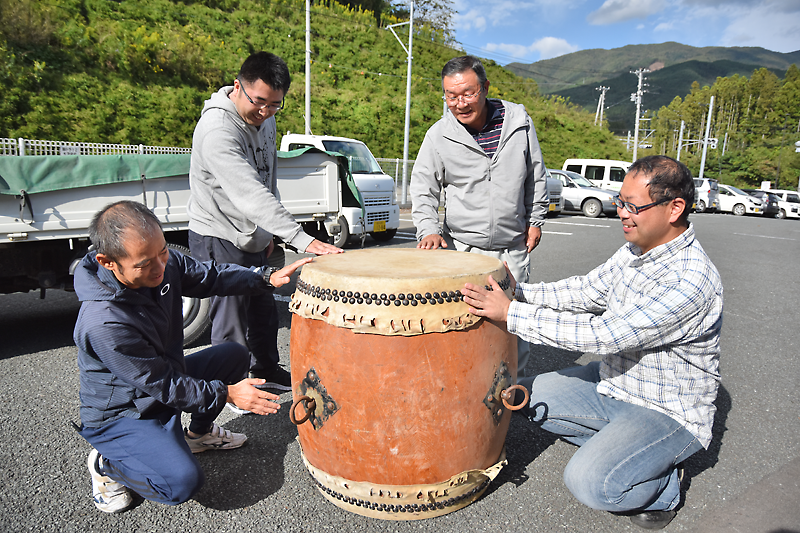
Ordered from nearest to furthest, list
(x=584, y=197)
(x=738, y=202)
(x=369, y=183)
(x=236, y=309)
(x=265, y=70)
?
(x=265, y=70), (x=236, y=309), (x=369, y=183), (x=584, y=197), (x=738, y=202)

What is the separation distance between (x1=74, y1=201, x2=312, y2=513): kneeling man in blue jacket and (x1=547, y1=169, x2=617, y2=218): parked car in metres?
16.2

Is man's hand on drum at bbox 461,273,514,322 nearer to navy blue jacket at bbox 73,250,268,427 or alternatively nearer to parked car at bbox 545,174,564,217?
navy blue jacket at bbox 73,250,268,427

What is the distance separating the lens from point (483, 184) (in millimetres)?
2875

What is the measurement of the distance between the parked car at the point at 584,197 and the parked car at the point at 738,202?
738 centimetres

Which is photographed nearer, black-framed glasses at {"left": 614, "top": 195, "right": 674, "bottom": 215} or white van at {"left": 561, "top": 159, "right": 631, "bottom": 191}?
black-framed glasses at {"left": 614, "top": 195, "right": 674, "bottom": 215}

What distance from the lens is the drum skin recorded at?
1.79 metres

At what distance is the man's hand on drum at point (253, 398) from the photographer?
195cm

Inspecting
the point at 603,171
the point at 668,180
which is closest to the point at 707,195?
the point at 603,171

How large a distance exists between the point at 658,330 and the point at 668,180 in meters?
0.58

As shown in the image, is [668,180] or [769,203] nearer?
[668,180]

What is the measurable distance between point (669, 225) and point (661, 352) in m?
0.52

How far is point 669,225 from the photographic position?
Answer: 2006 mm

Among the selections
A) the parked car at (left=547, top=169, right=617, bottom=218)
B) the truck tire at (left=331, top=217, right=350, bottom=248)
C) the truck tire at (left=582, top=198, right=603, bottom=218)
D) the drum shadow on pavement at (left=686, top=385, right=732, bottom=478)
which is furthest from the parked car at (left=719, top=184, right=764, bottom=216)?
the drum shadow on pavement at (left=686, top=385, right=732, bottom=478)

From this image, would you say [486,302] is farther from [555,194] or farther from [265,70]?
[555,194]
